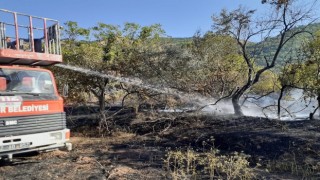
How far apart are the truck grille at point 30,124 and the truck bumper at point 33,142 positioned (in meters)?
0.10

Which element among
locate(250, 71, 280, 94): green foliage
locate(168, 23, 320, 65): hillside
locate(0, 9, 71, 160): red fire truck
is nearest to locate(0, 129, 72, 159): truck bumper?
locate(0, 9, 71, 160): red fire truck

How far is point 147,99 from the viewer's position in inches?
548

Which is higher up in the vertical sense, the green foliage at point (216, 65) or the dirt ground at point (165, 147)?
the green foliage at point (216, 65)

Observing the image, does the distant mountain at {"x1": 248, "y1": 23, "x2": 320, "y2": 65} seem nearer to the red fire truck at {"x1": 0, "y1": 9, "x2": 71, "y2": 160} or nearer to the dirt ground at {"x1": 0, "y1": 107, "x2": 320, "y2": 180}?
the dirt ground at {"x1": 0, "y1": 107, "x2": 320, "y2": 180}

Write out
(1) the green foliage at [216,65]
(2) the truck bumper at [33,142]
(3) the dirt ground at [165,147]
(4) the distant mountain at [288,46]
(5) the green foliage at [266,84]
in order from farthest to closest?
(5) the green foliage at [266,84] < (4) the distant mountain at [288,46] < (1) the green foliage at [216,65] < (2) the truck bumper at [33,142] < (3) the dirt ground at [165,147]

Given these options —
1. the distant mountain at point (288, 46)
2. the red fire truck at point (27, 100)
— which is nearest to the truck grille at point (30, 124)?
the red fire truck at point (27, 100)

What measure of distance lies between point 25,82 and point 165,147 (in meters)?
4.16

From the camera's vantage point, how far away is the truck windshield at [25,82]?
311 inches

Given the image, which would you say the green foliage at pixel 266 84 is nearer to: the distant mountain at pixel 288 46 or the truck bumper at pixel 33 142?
the distant mountain at pixel 288 46

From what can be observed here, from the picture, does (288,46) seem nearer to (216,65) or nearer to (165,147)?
(216,65)

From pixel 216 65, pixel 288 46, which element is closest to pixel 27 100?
pixel 216 65

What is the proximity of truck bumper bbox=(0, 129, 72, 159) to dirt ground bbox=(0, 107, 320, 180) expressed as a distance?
440 millimetres

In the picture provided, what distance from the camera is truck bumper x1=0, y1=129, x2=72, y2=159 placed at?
7.50m

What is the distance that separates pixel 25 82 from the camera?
27.0ft
